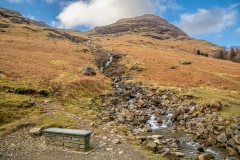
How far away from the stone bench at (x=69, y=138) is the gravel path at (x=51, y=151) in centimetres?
38

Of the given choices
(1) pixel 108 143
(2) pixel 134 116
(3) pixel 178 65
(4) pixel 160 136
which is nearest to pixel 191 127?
(4) pixel 160 136

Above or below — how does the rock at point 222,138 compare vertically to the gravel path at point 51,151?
below

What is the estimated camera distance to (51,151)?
13.9 m

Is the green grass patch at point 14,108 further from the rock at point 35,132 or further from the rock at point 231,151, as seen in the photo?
the rock at point 231,151

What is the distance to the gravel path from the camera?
13.0 m

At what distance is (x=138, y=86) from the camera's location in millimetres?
44406

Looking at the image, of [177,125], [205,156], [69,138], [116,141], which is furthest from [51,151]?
[177,125]

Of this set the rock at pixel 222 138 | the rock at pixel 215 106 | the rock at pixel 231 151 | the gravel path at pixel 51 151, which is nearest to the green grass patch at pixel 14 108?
the gravel path at pixel 51 151

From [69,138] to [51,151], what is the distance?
4.81 feet

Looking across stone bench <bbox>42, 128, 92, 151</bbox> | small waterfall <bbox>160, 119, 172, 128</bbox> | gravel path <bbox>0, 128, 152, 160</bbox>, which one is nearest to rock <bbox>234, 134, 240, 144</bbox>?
small waterfall <bbox>160, 119, 172, 128</bbox>

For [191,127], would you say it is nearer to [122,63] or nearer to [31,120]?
[31,120]

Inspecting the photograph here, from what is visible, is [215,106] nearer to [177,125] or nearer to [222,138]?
[177,125]

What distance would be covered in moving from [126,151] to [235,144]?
11.0 m

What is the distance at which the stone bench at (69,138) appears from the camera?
13.8 meters
